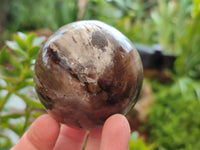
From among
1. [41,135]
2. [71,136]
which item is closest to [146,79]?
[71,136]

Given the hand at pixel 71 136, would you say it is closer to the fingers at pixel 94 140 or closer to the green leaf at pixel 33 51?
the fingers at pixel 94 140

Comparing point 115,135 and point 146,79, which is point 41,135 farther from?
point 146,79

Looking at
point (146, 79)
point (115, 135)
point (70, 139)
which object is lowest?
point (146, 79)

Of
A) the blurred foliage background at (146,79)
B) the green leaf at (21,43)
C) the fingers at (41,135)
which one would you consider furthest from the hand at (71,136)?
the green leaf at (21,43)

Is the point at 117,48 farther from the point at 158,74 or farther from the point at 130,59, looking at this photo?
the point at 158,74

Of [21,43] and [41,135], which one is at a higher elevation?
[21,43]

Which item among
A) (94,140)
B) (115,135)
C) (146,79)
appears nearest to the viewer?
(115,135)

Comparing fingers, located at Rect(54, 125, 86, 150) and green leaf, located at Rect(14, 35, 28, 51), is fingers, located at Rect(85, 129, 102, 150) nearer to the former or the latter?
fingers, located at Rect(54, 125, 86, 150)

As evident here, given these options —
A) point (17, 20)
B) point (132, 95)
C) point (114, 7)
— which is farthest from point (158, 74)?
point (17, 20)

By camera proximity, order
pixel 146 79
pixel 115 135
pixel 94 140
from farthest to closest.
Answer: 1. pixel 146 79
2. pixel 94 140
3. pixel 115 135
